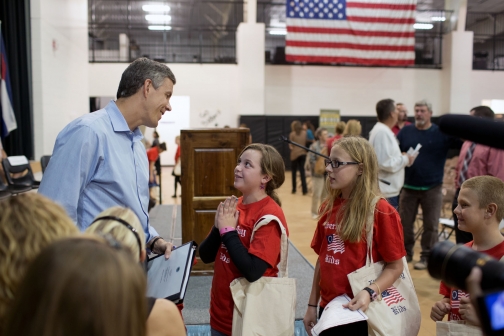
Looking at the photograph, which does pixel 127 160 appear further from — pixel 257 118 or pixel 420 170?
pixel 257 118

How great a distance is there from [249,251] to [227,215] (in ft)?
0.68

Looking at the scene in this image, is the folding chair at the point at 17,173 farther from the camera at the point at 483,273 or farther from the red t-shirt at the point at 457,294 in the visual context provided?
the camera at the point at 483,273

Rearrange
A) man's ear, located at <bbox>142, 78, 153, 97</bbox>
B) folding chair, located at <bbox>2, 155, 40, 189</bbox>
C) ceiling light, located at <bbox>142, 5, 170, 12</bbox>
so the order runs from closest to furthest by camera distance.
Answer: man's ear, located at <bbox>142, 78, 153, 97</bbox>, folding chair, located at <bbox>2, 155, 40, 189</bbox>, ceiling light, located at <bbox>142, 5, 170, 12</bbox>

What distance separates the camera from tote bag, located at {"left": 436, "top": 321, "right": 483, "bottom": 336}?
77.1 inches

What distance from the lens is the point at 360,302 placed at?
2121 millimetres

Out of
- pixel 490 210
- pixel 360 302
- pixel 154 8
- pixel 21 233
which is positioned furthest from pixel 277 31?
pixel 21 233

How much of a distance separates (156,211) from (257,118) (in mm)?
9571

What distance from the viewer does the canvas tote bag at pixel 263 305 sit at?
2.26m

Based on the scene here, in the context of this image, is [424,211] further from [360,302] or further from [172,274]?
[172,274]

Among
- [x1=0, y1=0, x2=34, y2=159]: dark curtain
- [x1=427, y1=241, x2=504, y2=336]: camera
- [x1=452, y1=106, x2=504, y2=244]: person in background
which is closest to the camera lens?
[x1=427, y1=241, x2=504, y2=336]: camera

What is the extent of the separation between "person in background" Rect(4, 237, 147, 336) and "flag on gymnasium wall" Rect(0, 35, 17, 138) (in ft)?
27.4

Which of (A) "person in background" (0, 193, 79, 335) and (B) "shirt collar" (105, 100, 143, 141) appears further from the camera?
(B) "shirt collar" (105, 100, 143, 141)

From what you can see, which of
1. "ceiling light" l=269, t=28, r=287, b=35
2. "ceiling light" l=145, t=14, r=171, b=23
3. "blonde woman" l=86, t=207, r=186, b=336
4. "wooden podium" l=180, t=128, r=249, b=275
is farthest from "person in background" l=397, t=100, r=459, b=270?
"ceiling light" l=145, t=14, r=171, b=23

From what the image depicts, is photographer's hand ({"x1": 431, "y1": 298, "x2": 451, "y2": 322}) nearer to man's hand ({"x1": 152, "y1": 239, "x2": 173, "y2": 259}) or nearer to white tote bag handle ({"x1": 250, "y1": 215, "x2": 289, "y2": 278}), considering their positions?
white tote bag handle ({"x1": 250, "y1": 215, "x2": 289, "y2": 278})
